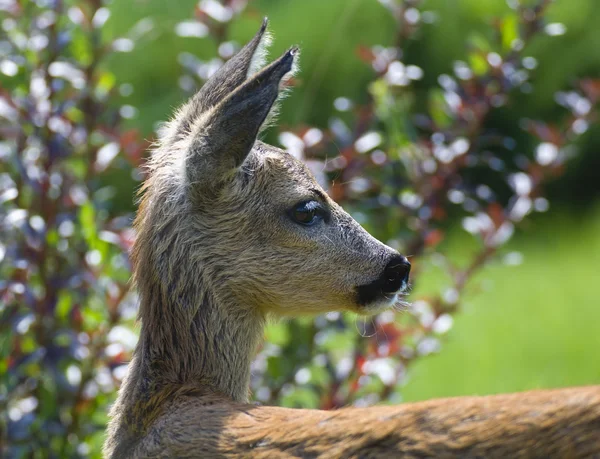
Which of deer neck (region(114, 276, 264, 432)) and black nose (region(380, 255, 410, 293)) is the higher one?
black nose (region(380, 255, 410, 293))

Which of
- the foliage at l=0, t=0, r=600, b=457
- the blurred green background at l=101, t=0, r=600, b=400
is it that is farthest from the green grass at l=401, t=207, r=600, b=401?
the foliage at l=0, t=0, r=600, b=457

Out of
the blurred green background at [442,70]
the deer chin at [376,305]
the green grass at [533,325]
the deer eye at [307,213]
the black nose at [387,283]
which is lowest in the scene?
the deer chin at [376,305]

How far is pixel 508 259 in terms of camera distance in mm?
4695

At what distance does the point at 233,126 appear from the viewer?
2.83 m

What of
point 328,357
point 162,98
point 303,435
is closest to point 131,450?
point 303,435

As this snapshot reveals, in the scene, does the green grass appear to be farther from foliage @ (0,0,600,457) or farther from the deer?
the deer

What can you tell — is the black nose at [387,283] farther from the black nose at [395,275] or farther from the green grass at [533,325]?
the green grass at [533,325]

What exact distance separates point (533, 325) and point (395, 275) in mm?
4677

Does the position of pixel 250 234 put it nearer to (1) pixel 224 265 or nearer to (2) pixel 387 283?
(1) pixel 224 265

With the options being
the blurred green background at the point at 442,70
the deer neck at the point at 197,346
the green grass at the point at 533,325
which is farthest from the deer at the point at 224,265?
the blurred green background at the point at 442,70

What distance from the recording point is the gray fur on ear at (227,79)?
3209mm

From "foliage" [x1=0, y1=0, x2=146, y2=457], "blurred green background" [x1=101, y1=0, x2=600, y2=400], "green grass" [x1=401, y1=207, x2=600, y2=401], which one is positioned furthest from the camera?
"blurred green background" [x1=101, y1=0, x2=600, y2=400]

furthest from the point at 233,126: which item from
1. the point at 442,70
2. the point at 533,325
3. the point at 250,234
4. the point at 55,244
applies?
the point at 442,70

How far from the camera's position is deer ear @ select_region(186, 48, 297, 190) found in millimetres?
2750
